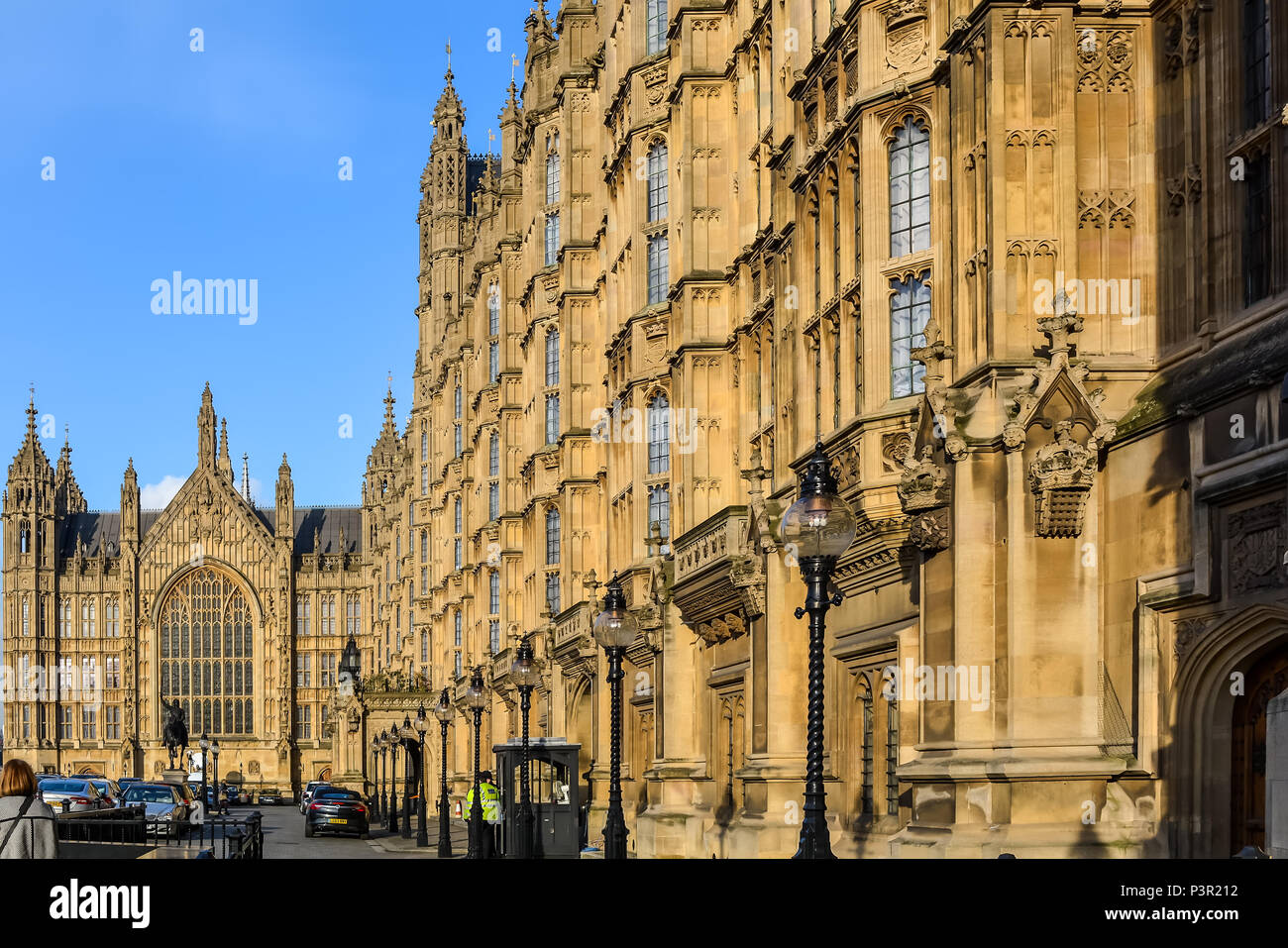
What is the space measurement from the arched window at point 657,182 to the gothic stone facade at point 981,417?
216cm

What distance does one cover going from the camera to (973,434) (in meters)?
18.8

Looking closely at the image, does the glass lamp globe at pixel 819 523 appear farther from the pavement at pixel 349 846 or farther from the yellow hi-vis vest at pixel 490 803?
the pavement at pixel 349 846

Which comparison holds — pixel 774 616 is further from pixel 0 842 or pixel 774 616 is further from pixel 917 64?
pixel 0 842

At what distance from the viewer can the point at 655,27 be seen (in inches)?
1609

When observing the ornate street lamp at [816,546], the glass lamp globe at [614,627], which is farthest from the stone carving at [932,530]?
the glass lamp globe at [614,627]

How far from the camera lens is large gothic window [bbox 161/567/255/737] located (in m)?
137

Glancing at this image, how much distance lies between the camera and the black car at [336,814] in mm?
58969

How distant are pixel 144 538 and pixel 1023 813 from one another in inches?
5053

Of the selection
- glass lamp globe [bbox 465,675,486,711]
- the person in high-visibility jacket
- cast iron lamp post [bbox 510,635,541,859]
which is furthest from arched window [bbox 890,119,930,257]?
glass lamp globe [bbox 465,675,486,711]

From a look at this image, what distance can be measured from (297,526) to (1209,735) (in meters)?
141

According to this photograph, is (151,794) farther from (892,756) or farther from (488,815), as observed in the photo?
(892,756)

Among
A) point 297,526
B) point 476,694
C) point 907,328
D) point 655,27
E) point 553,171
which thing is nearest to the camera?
point 907,328

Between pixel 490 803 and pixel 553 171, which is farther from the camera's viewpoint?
pixel 553 171

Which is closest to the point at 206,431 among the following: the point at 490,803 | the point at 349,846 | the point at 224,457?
the point at 224,457
